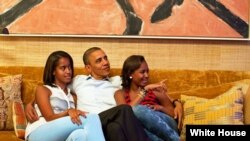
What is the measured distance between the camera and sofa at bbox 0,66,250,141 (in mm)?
2707

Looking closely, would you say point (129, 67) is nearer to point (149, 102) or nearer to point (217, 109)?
point (149, 102)

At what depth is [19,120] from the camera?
102 inches

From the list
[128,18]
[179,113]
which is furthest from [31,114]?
Answer: [128,18]

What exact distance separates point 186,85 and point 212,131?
1.04 meters

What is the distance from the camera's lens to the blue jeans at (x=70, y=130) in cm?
225

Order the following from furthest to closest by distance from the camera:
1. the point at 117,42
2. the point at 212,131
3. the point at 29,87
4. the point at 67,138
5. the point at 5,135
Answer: the point at 117,42 < the point at 29,87 < the point at 5,135 < the point at 67,138 < the point at 212,131

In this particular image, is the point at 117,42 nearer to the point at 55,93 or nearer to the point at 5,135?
the point at 55,93

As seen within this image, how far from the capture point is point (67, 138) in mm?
2295

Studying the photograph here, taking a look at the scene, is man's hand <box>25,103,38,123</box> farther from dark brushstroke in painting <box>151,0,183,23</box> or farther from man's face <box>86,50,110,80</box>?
dark brushstroke in painting <box>151,0,183,23</box>

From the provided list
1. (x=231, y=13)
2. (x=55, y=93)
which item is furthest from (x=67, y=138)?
(x=231, y=13)

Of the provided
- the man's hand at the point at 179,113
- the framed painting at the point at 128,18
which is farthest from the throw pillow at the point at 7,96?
the man's hand at the point at 179,113

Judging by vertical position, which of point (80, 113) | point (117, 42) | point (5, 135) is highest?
point (117, 42)

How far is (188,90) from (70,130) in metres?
0.98

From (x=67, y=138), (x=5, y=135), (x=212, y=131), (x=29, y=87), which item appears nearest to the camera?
(x=212, y=131)
